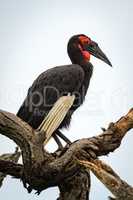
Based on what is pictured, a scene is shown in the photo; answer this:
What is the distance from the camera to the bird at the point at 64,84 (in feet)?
28.4

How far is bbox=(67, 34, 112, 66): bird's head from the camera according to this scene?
1041cm

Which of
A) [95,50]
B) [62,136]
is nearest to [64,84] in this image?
[62,136]

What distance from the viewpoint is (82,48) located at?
10484 millimetres

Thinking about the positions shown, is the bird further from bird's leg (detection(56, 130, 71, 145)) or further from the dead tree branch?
the dead tree branch

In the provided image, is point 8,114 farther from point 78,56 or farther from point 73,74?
point 78,56

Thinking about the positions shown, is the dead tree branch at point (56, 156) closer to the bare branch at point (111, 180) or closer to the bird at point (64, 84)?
the bare branch at point (111, 180)

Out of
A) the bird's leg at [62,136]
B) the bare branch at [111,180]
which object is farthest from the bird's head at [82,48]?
the bare branch at [111,180]

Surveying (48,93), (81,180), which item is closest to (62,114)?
(48,93)

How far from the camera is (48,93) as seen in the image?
923 centimetres

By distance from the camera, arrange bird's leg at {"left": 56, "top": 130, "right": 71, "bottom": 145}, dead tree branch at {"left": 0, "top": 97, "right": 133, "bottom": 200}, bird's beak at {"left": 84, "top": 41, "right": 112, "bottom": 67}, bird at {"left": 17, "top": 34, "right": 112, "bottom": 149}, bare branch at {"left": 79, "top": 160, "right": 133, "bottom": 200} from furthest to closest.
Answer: bird's beak at {"left": 84, "top": 41, "right": 112, "bottom": 67} → bird's leg at {"left": 56, "top": 130, "right": 71, "bottom": 145} → bird at {"left": 17, "top": 34, "right": 112, "bottom": 149} → dead tree branch at {"left": 0, "top": 97, "right": 133, "bottom": 200} → bare branch at {"left": 79, "top": 160, "right": 133, "bottom": 200}

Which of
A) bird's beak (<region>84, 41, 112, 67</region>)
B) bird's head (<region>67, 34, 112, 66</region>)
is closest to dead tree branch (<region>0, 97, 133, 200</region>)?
bird's head (<region>67, 34, 112, 66</region>)

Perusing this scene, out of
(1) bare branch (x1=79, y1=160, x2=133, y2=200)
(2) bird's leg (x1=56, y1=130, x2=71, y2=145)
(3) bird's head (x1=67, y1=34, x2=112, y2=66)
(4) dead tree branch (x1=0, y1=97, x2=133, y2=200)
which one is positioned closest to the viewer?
(1) bare branch (x1=79, y1=160, x2=133, y2=200)

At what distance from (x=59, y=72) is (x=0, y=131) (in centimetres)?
291

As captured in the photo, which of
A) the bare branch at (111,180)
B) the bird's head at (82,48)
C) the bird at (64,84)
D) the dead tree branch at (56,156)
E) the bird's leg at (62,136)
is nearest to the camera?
the bare branch at (111,180)
